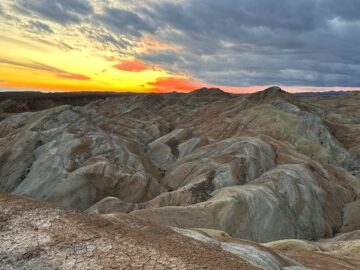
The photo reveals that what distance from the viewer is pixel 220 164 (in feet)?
234

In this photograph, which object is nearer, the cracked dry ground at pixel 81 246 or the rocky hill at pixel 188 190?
the cracked dry ground at pixel 81 246

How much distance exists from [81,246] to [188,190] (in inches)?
1802

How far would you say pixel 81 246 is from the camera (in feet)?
43.9

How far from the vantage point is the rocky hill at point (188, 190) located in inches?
558

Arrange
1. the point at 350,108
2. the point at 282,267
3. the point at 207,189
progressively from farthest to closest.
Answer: the point at 350,108, the point at 207,189, the point at 282,267

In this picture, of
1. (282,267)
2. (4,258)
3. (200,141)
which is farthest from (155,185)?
(4,258)

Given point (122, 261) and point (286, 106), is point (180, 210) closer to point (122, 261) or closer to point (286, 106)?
point (122, 261)

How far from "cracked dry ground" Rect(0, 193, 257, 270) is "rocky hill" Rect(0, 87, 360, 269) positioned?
0.05 metres

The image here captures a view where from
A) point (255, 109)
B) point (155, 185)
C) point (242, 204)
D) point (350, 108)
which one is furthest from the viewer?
point (350, 108)

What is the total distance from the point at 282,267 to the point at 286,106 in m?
100

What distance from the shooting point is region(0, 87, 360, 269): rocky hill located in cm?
1417

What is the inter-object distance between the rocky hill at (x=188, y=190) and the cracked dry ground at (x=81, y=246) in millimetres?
45

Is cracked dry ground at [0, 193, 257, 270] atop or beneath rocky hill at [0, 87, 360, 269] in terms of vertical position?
atop

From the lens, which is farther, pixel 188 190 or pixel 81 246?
pixel 188 190
